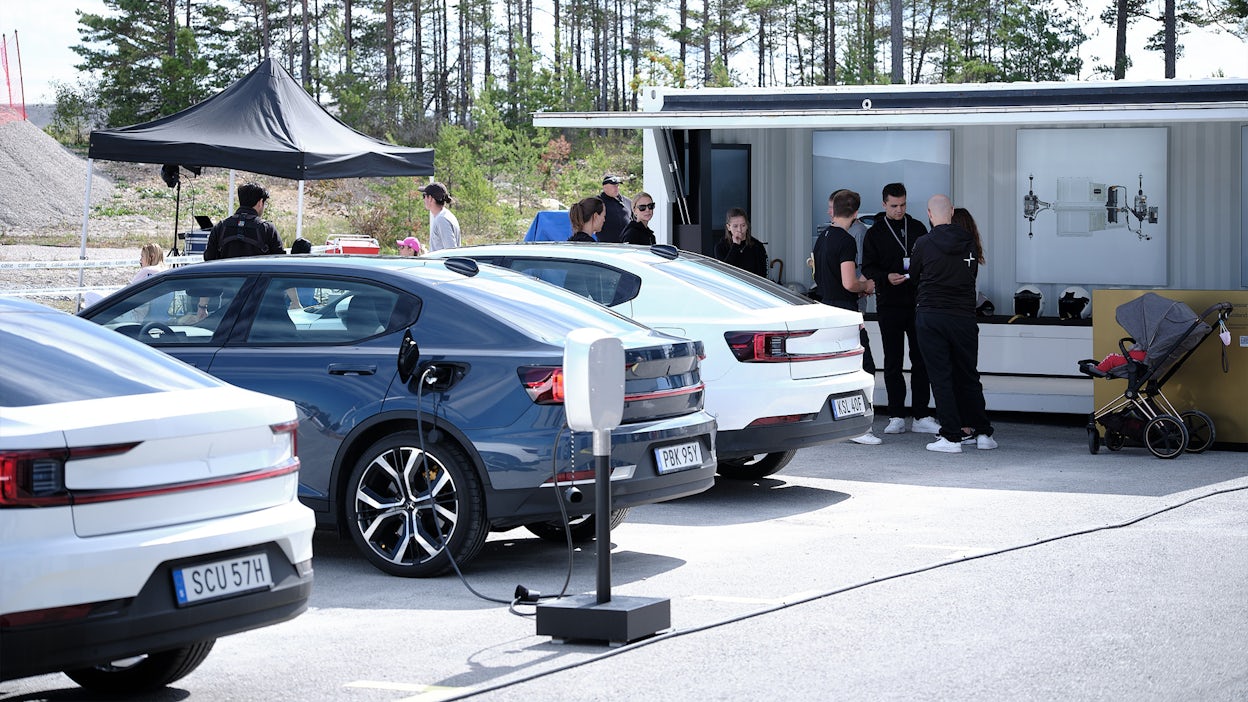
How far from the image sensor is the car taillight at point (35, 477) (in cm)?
433

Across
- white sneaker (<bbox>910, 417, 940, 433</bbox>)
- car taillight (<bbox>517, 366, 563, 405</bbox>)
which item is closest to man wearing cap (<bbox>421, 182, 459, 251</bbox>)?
white sneaker (<bbox>910, 417, 940, 433</bbox>)

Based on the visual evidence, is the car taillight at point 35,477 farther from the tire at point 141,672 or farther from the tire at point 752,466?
the tire at point 752,466

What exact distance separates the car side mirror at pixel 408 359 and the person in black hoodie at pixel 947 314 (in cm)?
559

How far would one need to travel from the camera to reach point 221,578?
15.8 ft

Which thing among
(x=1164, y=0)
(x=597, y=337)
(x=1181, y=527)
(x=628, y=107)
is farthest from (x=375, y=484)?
(x=628, y=107)

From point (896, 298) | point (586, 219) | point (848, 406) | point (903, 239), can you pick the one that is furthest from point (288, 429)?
point (903, 239)

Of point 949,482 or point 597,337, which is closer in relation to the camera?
point 597,337

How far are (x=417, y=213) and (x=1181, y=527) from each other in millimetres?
37574

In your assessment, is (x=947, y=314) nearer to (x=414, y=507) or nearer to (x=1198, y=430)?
(x=1198, y=430)

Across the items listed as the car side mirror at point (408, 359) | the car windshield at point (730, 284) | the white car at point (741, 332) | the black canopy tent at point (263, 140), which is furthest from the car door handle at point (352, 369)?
the black canopy tent at point (263, 140)

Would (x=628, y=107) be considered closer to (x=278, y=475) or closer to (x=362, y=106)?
(x=362, y=106)

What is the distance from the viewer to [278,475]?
16.8 feet

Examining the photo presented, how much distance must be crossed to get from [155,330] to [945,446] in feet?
20.8

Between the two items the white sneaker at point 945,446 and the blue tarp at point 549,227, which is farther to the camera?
the blue tarp at point 549,227
